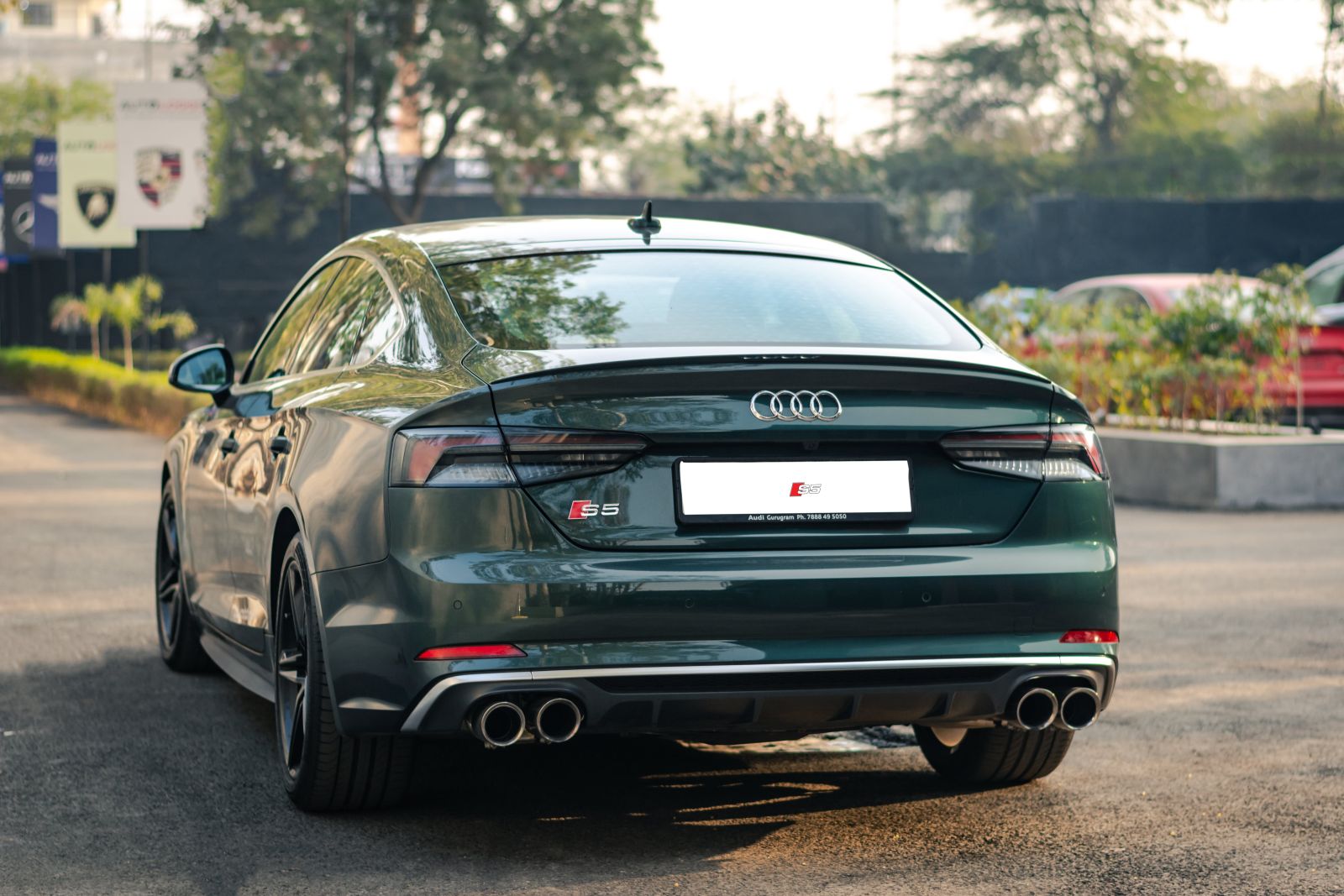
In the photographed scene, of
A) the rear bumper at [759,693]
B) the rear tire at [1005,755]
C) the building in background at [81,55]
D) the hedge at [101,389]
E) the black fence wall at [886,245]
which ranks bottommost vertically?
the hedge at [101,389]

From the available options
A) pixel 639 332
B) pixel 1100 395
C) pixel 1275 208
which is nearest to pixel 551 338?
pixel 639 332

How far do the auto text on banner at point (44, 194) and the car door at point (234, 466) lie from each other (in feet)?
100

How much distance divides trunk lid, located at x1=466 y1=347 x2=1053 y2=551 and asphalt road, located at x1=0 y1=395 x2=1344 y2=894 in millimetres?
780

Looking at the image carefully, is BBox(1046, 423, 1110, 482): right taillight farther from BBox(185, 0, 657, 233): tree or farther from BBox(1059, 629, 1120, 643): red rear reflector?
BBox(185, 0, 657, 233): tree

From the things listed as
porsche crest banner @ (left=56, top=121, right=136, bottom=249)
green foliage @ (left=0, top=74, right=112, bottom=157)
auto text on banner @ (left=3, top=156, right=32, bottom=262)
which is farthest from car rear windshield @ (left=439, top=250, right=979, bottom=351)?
green foliage @ (left=0, top=74, right=112, bottom=157)

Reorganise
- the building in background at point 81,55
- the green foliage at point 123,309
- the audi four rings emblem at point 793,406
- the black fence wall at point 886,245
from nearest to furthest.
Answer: the audi four rings emblem at point 793,406 < the green foliage at point 123,309 < the black fence wall at point 886,245 < the building in background at point 81,55

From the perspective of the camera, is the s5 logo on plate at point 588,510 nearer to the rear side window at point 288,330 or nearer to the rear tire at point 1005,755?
the rear tire at point 1005,755

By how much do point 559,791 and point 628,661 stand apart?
1190mm

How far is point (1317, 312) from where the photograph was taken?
633 inches

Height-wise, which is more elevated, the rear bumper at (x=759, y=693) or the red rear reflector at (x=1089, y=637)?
the red rear reflector at (x=1089, y=637)

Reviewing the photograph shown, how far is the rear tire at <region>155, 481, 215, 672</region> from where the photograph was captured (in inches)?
285

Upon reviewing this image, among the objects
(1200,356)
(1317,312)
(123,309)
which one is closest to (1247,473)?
(1200,356)

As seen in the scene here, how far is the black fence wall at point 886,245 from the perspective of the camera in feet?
129

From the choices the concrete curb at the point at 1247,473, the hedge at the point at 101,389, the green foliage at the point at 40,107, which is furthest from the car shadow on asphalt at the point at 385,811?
the green foliage at the point at 40,107
